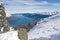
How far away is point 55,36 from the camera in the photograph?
22.8 ft

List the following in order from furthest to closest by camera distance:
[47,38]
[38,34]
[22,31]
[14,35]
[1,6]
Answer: [1,6] → [38,34] → [47,38] → [22,31] → [14,35]

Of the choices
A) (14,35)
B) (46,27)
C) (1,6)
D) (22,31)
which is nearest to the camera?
(14,35)

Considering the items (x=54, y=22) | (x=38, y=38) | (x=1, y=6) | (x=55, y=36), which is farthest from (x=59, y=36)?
(x=1, y=6)

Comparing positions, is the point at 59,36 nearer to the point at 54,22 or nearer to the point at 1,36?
the point at 54,22

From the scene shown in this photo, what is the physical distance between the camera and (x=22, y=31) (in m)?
6.31

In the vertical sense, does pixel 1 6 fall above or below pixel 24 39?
above

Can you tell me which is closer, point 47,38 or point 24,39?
point 24,39

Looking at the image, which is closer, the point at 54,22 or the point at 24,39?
the point at 24,39

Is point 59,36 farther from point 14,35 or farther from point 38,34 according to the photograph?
point 14,35

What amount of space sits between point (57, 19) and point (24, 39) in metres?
2.97

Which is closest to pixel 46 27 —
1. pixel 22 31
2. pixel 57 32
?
pixel 57 32

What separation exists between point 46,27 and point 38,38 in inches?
40.4

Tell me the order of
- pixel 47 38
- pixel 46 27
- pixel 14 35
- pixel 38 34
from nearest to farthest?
pixel 14 35, pixel 47 38, pixel 38 34, pixel 46 27

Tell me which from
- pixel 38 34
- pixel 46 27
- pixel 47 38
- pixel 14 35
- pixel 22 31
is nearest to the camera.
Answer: pixel 14 35
